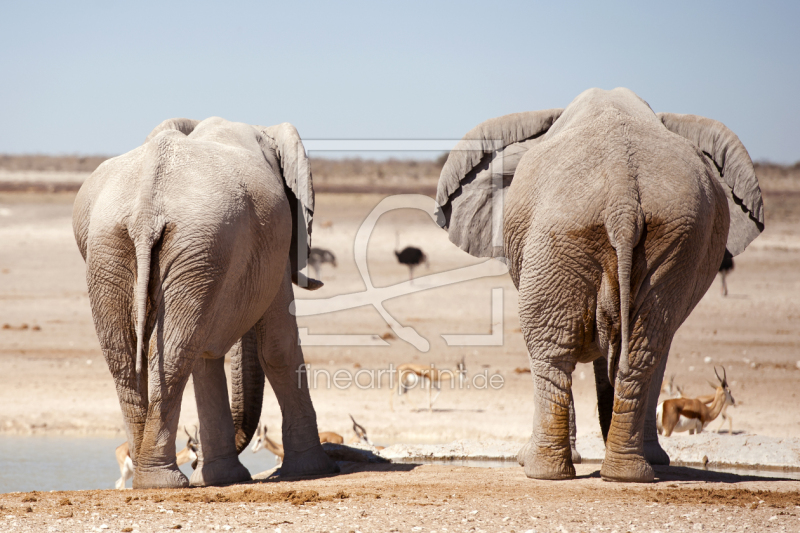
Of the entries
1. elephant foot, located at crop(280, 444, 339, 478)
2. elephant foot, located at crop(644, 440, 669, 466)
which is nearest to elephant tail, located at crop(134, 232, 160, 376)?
elephant foot, located at crop(280, 444, 339, 478)

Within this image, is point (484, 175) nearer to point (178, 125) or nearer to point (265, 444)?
point (178, 125)

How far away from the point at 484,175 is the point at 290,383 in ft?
6.74

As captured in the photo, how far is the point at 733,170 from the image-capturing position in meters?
6.18

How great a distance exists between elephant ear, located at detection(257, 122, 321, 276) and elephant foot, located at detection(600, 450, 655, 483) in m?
2.55

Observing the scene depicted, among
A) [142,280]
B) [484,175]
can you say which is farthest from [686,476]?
[142,280]

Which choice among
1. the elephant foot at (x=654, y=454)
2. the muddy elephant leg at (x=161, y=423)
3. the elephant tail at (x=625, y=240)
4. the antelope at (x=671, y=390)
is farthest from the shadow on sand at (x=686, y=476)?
the antelope at (x=671, y=390)

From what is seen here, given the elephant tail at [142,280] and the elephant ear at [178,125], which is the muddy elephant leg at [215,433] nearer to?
the elephant tail at [142,280]

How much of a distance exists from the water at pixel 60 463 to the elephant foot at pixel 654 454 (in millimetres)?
4111

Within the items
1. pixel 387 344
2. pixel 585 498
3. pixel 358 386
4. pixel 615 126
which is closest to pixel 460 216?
pixel 615 126

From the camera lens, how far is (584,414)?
1102 cm

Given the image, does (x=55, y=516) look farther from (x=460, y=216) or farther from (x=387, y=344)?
(x=387, y=344)

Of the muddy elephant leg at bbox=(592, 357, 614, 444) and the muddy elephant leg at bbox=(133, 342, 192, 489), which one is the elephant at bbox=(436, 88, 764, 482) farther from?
the muddy elephant leg at bbox=(133, 342, 192, 489)

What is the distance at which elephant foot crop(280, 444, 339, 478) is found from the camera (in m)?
Result: 6.58

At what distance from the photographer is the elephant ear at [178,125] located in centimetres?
664
